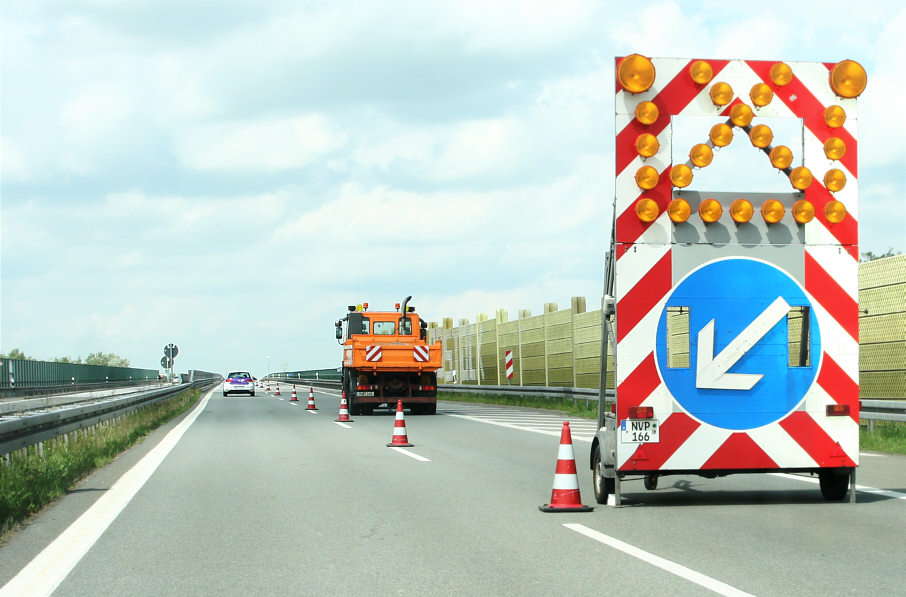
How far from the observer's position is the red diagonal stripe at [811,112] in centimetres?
935

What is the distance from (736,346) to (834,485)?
164 centimetres

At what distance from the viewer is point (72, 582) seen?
21.4 feet

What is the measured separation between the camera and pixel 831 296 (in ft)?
30.8

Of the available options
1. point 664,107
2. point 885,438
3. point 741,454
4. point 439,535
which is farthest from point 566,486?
point 885,438

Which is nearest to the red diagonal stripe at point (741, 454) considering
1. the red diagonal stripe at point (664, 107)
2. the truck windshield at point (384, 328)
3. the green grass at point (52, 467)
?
the red diagonal stripe at point (664, 107)

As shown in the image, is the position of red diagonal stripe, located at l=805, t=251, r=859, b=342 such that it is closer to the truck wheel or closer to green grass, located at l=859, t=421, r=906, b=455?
the truck wheel

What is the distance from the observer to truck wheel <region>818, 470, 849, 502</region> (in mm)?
9664

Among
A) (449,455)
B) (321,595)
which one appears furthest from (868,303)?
(321,595)

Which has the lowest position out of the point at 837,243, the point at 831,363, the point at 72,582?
the point at 72,582

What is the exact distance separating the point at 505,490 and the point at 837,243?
3.91 metres

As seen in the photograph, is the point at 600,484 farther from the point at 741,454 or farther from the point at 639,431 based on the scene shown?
the point at 741,454

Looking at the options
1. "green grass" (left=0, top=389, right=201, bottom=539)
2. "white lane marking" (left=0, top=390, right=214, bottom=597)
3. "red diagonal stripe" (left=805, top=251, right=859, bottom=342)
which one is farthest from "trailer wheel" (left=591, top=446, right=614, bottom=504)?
"green grass" (left=0, top=389, right=201, bottom=539)

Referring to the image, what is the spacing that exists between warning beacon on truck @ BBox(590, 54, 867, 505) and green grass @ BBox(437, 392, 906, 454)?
7.18m

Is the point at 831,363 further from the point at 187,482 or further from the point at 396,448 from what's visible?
the point at 396,448
